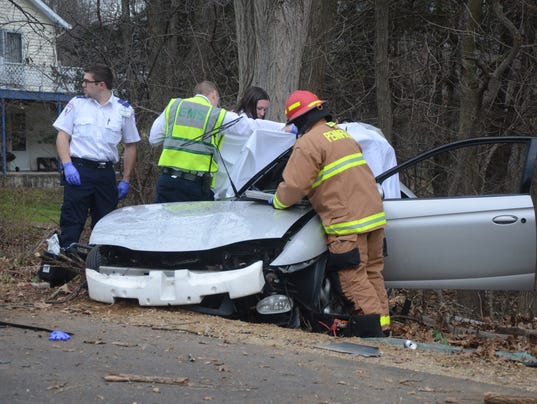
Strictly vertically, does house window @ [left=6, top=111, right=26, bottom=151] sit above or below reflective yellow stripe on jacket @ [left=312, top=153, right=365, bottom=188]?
below

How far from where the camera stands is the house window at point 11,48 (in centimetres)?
2515

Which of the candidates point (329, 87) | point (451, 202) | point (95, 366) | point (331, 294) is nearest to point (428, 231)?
point (451, 202)

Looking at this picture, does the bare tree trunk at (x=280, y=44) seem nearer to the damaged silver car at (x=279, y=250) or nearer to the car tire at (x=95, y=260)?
the damaged silver car at (x=279, y=250)

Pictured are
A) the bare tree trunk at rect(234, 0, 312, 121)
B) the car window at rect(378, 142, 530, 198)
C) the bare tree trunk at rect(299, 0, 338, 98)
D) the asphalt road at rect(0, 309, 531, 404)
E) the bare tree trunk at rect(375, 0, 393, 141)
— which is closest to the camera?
the asphalt road at rect(0, 309, 531, 404)

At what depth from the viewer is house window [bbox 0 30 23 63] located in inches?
990

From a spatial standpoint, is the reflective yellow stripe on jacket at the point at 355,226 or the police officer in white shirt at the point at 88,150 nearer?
the reflective yellow stripe on jacket at the point at 355,226

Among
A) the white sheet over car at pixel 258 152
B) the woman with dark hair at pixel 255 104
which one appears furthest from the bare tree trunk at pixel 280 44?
the white sheet over car at pixel 258 152

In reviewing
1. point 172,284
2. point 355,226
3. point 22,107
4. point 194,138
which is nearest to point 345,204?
point 355,226

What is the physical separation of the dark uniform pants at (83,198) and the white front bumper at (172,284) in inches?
50.3

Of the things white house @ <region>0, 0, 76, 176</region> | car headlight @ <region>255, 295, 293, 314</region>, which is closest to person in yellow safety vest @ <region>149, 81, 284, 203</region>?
car headlight @ <region>255, 295, 293, 314</region>

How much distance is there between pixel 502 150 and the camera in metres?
12.2

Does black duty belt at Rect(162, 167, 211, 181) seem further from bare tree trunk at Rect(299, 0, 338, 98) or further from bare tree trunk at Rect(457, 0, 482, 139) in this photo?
bare tree trunk at Rect(457, 0, 482, 139)

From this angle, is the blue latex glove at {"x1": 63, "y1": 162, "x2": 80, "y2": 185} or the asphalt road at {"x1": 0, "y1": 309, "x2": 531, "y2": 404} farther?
the blue latex glove at {"x1": 63, "y1": 162, "x2": 80, "y2": 185}

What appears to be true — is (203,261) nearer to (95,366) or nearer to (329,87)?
(95,366)
